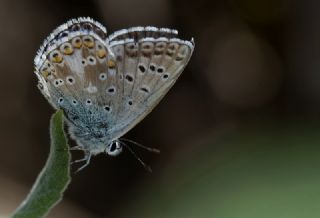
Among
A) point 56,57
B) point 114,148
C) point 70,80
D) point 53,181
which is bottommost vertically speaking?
point 114,148

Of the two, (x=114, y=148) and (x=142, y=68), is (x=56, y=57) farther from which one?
(x=114, y=148)

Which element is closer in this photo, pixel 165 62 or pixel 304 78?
pixel 165 62

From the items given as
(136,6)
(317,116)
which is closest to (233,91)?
(317,116)

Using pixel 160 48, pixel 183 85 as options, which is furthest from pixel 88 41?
pixel 183 85

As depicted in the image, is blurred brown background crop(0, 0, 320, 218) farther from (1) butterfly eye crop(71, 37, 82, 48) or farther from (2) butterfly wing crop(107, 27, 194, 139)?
(1) butterfly eye crop(71, 37, 82, 48)

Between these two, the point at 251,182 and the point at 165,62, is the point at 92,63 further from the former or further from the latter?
the point at 251,182

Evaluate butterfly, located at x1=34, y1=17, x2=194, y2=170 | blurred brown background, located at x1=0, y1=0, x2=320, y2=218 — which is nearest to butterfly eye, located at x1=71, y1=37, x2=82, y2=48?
butterfly, located at x1=34, y1=17, x2=194, y2=170
